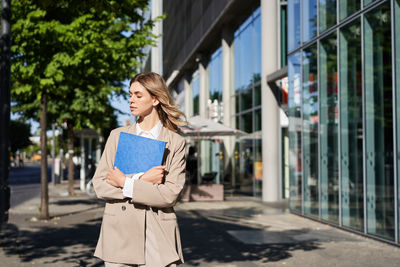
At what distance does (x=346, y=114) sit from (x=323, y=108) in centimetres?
110

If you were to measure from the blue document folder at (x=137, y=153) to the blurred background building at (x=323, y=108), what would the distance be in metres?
6.28

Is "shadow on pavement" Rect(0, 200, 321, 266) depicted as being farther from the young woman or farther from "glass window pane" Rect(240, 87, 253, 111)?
"glass window pane" Rect(240, 87, 253, 111)

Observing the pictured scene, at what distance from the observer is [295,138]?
12.8 metres

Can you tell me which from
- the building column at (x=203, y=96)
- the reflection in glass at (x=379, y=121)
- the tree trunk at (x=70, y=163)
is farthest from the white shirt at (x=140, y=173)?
the building column at (x=203, y=96)

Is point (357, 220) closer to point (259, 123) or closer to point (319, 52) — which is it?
point (319, 52)

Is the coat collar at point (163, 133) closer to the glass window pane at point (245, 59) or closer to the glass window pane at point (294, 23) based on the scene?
the glass window pane at point (294, 23)

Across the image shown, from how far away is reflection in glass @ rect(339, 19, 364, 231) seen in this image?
9.64 metres

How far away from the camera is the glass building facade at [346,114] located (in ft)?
28.9

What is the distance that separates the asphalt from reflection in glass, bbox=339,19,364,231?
524mm

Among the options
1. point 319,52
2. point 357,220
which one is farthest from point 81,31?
point 357,220

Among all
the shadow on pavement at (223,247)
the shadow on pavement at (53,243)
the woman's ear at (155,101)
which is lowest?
the shadow on pavement at (223,247)

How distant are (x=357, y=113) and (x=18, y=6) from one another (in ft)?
24.4

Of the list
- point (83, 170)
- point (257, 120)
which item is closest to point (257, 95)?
point (257, 120)

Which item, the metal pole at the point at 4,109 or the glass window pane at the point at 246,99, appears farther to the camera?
the glass window pane at the point at 246,99
